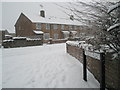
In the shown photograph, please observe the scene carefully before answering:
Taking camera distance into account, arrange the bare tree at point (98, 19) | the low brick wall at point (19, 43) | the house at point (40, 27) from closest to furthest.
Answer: the bare tree at point (98, 19) < the low brick wall at point (19, 43) < the house at point (40, 27)

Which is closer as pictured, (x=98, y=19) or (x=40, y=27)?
(x=98, y=19)

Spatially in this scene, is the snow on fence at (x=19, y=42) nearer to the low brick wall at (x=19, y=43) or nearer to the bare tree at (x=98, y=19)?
the low brick wall at (x=19, y=43)

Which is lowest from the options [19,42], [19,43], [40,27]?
[19,43]

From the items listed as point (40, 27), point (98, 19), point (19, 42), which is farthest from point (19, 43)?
point (98, 19)

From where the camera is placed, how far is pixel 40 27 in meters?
40.3

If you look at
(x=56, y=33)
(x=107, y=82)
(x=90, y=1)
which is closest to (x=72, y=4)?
(x=90, y=1)

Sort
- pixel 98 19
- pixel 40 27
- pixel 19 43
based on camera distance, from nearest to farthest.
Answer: pixel 98 19 < pixel 19 43 < pixel 40 27

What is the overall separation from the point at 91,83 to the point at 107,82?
775 mm

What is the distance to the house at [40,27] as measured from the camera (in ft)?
127

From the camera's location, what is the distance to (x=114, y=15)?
392 cm

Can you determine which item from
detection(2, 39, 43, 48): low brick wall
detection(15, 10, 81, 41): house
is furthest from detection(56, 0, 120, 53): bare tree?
detection(15, 10, 81, 41): house

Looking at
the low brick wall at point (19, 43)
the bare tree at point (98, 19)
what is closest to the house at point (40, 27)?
the low brick wall at point (19, 43)

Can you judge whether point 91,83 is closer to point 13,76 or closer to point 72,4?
point 72,4

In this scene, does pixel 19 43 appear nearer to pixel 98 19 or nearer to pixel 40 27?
pixel 40 27
